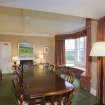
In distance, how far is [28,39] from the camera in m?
8.68

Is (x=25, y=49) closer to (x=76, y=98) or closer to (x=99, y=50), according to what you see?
(x=76, y=98)

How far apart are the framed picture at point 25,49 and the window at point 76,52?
7.16 ft

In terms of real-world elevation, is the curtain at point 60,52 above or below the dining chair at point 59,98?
above

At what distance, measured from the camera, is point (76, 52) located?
307 inches

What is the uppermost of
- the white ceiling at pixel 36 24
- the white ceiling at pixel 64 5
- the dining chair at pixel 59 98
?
the white ceiling at pixel 36 24

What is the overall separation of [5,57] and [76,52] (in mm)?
4053

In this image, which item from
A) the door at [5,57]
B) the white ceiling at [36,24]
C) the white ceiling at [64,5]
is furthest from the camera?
the door at [5,57]

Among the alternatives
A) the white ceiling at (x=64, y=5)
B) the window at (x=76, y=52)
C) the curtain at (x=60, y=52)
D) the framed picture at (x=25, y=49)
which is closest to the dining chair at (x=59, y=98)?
the white ceiling at (x=64, y=5)

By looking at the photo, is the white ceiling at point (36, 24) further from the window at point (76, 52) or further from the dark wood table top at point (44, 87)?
the dark wood table top at point (44, 87)

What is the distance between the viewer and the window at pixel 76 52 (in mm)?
7177

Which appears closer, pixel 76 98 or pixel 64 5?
pixel 64 5

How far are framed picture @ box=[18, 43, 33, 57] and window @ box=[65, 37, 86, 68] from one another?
2181mm

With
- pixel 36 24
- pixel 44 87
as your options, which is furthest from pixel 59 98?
pixel 36 24

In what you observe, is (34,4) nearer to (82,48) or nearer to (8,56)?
(82,48)
